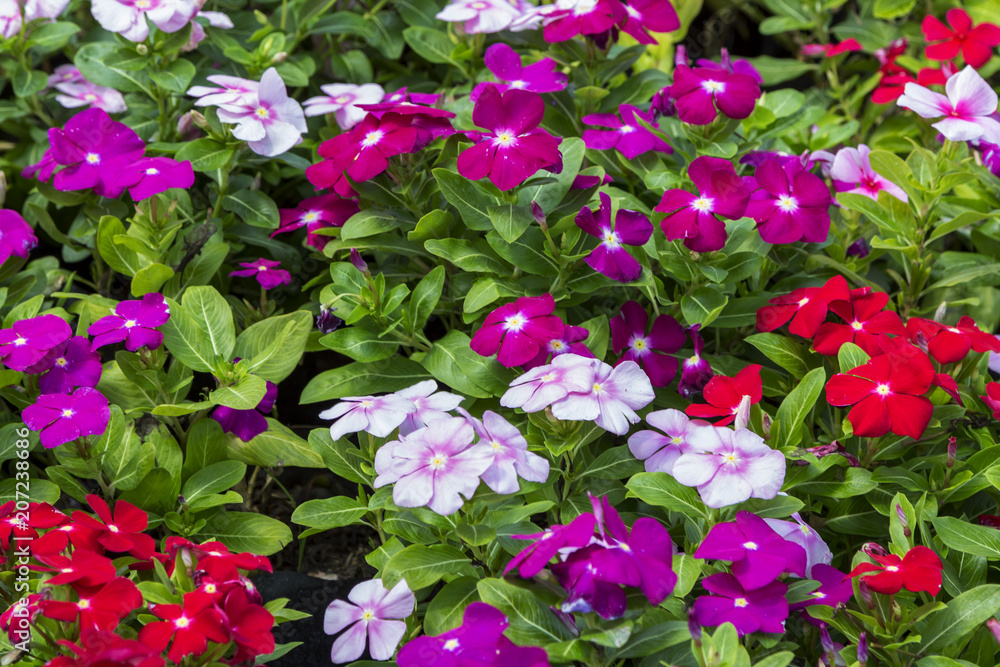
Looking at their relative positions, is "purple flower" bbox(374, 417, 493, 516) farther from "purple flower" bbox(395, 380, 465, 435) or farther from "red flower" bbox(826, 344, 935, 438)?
"red flower" bbox(826, 344, 935, 438)

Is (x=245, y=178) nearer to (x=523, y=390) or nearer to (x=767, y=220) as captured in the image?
(x=523, y=390)

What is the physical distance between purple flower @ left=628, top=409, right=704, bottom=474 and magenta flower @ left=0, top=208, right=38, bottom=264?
1.37 metres

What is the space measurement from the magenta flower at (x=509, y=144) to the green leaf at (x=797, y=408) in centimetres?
62

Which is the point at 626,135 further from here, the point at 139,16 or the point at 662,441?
the point at 139,16

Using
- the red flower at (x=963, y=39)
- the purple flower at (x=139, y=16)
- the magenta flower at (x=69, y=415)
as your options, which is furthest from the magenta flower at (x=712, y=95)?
the magenta flower at (x=69, y=415)

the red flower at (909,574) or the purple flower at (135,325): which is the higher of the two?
the purple flower at (135,325)

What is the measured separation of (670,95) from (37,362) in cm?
141

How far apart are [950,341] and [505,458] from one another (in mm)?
909

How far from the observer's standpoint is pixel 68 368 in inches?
64.6

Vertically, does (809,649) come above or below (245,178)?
below

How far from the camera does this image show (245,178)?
2143mm

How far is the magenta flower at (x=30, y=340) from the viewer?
154 cm

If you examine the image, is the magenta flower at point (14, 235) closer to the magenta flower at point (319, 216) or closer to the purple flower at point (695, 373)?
the magenta flower at point (319, 216)

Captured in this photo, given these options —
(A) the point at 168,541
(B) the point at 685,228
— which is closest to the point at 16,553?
(A) the point at 168,541
